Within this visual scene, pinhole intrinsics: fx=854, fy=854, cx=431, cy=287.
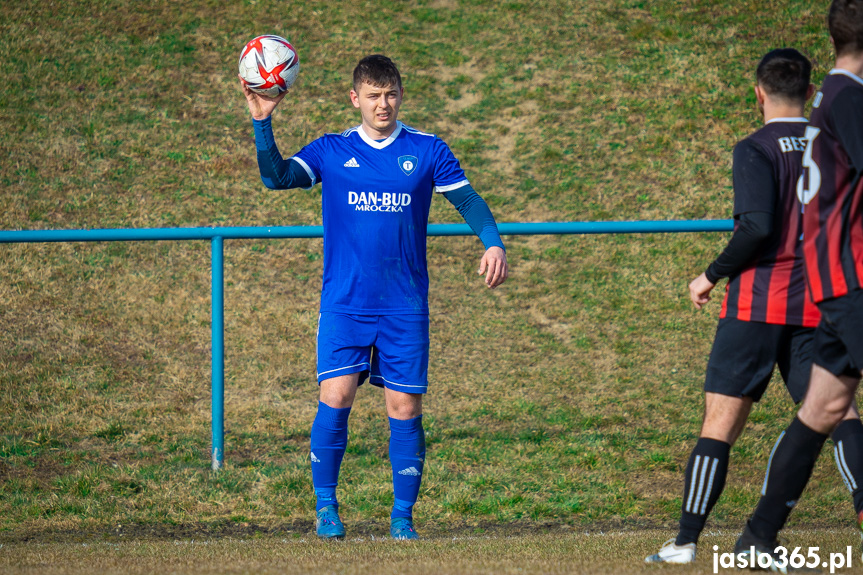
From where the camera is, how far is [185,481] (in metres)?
5.79

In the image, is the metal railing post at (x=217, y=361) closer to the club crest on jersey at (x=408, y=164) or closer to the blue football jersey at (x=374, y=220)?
the blue football jersey at (x=374, y=220)

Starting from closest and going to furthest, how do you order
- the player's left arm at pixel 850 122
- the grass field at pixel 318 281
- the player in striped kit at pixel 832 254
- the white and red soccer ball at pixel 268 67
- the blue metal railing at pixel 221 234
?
the player's left arm at pixel 850 122, the player in striped kit at pixel 832 254, the white and red soccer ball at pixel 268 67, the grass field at pixel 318 281, the blue metal railing at pixel 221 234

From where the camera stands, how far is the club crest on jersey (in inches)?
181

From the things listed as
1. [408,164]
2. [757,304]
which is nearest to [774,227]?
[757,304]

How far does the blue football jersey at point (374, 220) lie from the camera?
4535 millimetres

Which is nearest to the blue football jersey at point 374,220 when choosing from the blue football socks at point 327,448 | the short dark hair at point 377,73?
the short dark hair at point 377,73

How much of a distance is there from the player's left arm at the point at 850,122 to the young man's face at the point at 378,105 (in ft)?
7.35

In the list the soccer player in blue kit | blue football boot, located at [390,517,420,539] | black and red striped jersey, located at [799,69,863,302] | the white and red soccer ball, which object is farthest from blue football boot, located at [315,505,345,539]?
black and red striped jersey, located at [799,69,863,302]

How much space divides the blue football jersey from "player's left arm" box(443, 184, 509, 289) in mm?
197

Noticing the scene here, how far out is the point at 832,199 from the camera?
3170mm

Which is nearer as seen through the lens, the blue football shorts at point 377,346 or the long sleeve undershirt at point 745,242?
the long sleeve undershirt at point 745,242

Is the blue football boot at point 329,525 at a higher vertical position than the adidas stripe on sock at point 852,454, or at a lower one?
lower

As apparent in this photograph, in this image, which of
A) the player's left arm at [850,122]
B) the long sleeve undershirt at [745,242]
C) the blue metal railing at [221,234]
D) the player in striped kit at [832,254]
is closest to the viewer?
the player's left arm at [850,122]

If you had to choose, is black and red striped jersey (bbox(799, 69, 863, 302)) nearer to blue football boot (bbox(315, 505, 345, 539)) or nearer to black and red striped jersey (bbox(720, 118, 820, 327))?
black and red striped jersey (bbox(720, 118, 820, 327))
